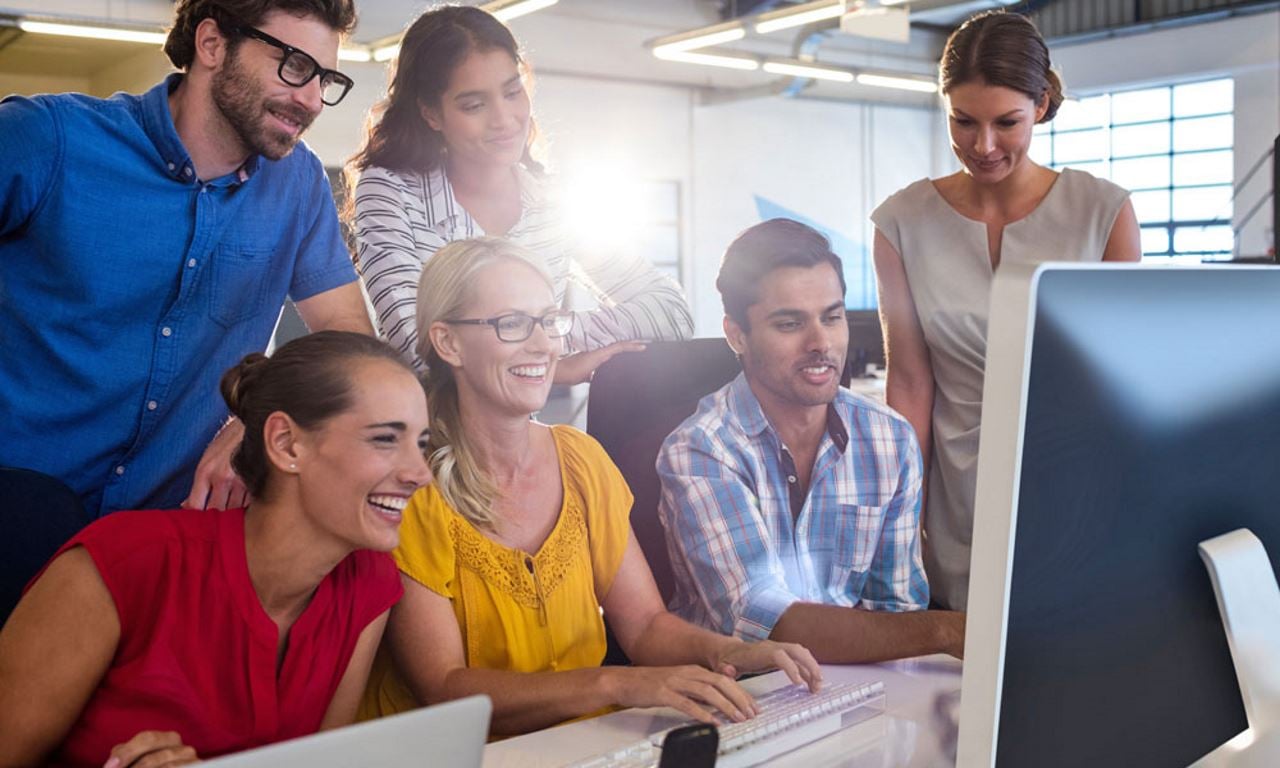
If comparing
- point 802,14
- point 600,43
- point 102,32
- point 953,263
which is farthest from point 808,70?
point 102,32

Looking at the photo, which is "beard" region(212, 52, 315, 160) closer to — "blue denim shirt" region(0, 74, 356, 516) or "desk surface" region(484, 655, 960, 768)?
"blue denim shirt" region(0, 74, 356, 516)

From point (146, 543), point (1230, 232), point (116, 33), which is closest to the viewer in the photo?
point (146, 543)

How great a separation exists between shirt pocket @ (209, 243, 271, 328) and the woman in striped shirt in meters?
0.14

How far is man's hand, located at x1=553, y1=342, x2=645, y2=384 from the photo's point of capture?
1.77 metres

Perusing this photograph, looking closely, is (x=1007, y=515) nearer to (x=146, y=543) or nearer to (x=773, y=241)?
(x=146, y=543)

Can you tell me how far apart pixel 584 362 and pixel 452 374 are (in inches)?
10.5

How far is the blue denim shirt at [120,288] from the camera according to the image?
1481mm

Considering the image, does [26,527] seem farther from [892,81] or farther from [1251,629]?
[892,81]

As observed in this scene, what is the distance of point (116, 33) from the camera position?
175cm

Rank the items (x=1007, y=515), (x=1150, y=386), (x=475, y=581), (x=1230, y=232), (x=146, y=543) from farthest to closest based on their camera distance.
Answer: (x=1230, y=232) < (x=475, y=581) < (x=146, y=543) < (x=1150, y=386) < (x=1007, y=515)

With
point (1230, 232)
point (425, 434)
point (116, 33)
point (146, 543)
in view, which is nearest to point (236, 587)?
point (146, 543)

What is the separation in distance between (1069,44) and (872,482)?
33.4ft

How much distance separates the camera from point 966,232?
2.01 m

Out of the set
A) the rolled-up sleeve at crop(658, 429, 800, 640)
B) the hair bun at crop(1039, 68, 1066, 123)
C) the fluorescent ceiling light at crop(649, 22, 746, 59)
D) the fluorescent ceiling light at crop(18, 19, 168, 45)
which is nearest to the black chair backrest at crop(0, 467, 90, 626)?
the fluorescent ceiling light at crop(18, 19, 168, 45)
